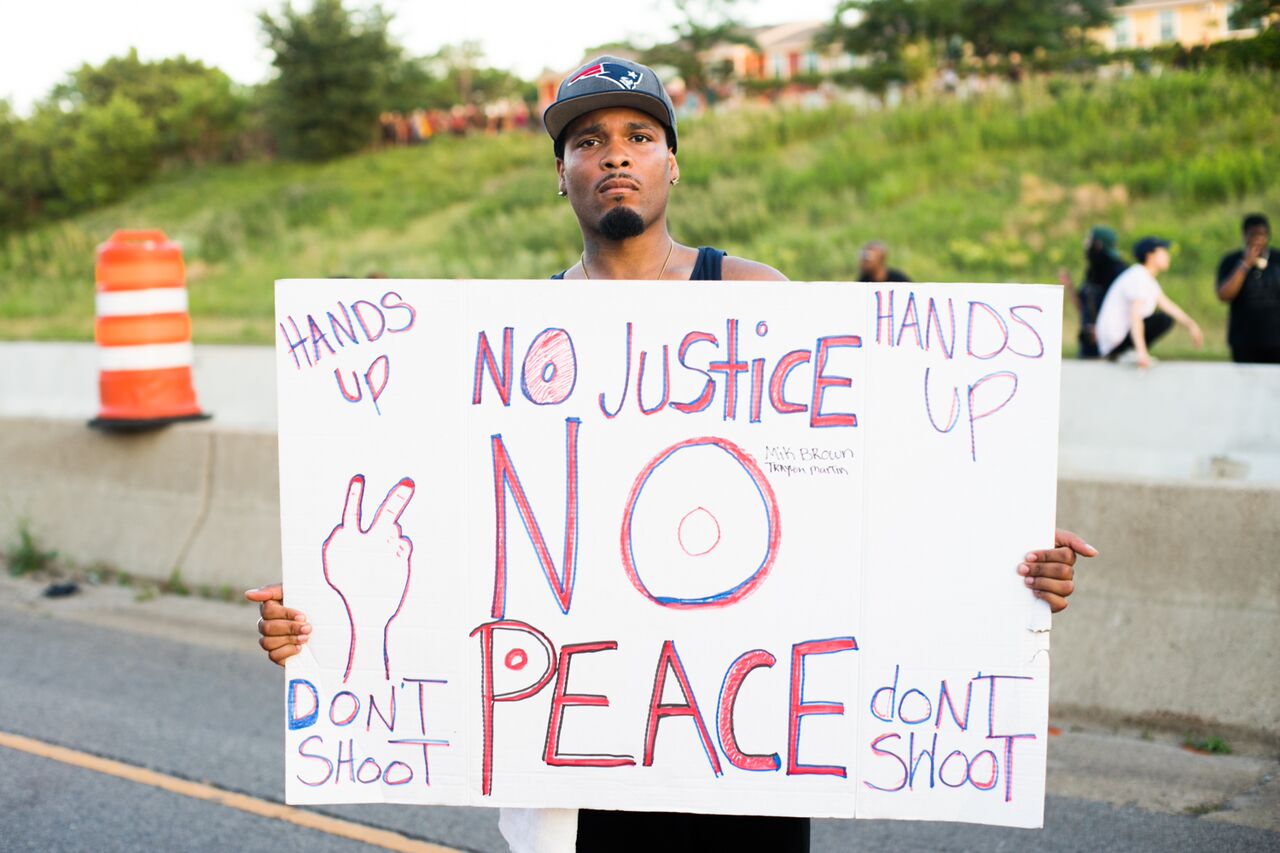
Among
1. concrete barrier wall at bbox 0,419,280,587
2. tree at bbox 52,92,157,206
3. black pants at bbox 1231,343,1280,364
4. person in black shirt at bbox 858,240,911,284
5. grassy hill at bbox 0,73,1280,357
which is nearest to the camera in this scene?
concrete barrier wall at bbox 0,419,280,587

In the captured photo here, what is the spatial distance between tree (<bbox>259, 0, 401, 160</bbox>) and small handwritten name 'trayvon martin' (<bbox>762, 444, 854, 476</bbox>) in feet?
152

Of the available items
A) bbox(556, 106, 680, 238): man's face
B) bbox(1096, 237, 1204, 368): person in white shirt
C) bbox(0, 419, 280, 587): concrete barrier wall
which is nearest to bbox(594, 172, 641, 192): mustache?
bbox(556, 106, 680, 238): man's face

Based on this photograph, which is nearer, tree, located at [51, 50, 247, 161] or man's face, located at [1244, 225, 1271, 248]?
man's face, located at [1244, 225, 1271, 248]

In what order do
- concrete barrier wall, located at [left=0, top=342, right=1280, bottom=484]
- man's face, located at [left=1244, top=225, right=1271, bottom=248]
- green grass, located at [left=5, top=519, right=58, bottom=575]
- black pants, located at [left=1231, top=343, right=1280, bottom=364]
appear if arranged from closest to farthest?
green grass, located at [left=5, top=519, right=58, bottom=575] → man's face, located at [left=1244, top=225, right=1271, bottom=248] → concrete barrier wall, located at [left=0, top=342, right=1280, bottom=484] → black pants, located at [left=1231, top=343, right=1280, bottom=364]

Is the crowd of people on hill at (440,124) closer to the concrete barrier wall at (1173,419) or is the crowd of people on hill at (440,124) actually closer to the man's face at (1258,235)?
the concrete barrier wall at (1173,419)

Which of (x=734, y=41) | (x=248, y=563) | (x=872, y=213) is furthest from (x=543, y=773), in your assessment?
(x=734, y=41)

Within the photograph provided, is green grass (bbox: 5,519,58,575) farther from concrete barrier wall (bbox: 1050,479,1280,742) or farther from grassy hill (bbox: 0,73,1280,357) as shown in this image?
grassy hill (bbox: 0,73,1280,357)

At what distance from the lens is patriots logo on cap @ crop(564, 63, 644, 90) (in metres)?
2.75

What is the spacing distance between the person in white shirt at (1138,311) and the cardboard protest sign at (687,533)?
9518mm

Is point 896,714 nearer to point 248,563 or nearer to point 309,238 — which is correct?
point 248,563

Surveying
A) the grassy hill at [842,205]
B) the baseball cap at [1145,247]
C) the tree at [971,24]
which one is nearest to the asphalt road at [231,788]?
the baseball cap at [1145,247]

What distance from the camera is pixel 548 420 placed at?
2678 mm

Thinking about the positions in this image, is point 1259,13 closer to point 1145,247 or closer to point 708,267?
point 1145,247

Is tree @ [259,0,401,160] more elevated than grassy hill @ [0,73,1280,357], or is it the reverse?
tree @ [259,0,401,160]
